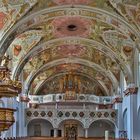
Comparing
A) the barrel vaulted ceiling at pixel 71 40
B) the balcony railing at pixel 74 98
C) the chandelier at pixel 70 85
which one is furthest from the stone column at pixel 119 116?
the chandelier at pixel 70 85

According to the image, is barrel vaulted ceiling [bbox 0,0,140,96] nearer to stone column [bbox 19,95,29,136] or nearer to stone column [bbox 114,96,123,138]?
stone column [bbox 19,95,29,136]

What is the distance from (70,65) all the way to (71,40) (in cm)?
830

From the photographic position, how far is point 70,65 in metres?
36.5

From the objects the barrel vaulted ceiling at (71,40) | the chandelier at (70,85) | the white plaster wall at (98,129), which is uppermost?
the barrel vaulted ceiling at (71,40)

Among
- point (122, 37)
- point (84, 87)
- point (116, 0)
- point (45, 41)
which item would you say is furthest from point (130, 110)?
point (84, 87)

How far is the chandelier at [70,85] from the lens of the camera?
38156 mm

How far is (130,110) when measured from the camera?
1073 inches

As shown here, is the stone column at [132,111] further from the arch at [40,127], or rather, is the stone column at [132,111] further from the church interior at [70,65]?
the arch at [40,127]

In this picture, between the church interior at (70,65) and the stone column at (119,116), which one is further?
the stone column at (119,116)

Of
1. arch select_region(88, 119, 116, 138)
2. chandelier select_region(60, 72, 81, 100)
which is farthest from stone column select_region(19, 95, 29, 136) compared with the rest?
arch select_region(88, 119, 116, 138)

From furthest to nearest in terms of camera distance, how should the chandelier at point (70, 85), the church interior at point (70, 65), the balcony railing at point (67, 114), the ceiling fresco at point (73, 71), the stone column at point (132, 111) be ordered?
the chandelier at point (70, 85)
the ceiling fresco at point (73, 71)
the balcony railing at point (67, 114)
the stone column at point (132, 111)
the church interior at point (70, 65)

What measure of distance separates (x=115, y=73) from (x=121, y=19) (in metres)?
13.0

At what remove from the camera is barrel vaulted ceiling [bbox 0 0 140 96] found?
66.9 ft

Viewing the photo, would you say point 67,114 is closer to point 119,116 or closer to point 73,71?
point 119,116
